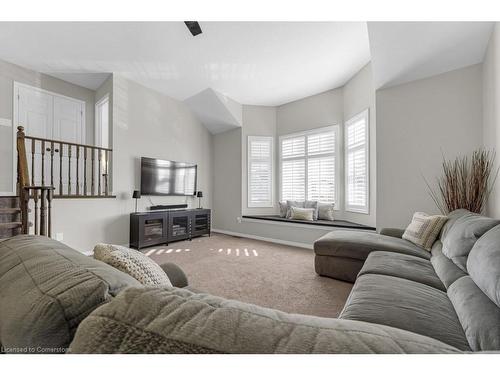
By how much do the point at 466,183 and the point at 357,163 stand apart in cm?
147

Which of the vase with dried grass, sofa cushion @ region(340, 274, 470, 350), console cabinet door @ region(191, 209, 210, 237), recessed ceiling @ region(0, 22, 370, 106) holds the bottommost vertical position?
console cabinet door @ region(191, 209, 210, 237)

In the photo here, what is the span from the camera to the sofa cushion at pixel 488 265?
0.96m

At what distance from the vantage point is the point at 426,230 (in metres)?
2.25

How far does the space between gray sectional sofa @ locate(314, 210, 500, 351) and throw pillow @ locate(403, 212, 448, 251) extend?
12cm

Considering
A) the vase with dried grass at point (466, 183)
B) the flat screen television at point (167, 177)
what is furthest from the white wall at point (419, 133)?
the flat screen television at point (167, 177)

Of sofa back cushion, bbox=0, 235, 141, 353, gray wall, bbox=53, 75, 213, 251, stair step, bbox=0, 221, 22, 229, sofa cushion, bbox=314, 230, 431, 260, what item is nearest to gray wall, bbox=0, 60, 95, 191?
gray wall, bbox=53, 75, 213, 251

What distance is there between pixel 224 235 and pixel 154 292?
4.91 metres

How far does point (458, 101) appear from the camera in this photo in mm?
2768

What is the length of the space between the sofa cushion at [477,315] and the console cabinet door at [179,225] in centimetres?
401

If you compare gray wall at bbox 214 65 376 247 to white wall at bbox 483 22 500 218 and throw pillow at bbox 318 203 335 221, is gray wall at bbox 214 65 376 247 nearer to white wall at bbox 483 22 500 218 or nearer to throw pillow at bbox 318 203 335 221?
throw pillow at bbox 318 203 335 221

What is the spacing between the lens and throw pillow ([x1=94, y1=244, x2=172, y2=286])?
0.84 m

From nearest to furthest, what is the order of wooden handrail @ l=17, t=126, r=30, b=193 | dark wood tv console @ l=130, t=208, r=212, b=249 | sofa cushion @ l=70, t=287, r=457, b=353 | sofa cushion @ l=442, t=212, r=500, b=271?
sofa cushion @ l=70, t=287, r=457, b=353 < sofa cushion @ l=442, t=212, r=500, b=271 < wooden handrail @ l=17, t=126, r=30, b=193 < dark wood tv console @ l=130, t=208, r=212, b=249

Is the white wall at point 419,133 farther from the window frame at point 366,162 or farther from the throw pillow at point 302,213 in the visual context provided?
the throw pillow at point 302,213

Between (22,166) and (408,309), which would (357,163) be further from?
(22,166)
